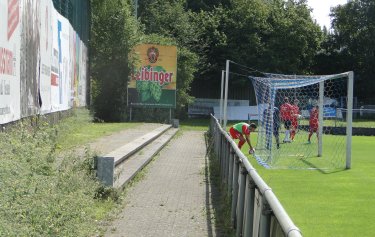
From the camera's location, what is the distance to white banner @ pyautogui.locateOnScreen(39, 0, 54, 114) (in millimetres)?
14852

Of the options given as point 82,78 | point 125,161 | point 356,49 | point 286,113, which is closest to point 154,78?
point 82,78

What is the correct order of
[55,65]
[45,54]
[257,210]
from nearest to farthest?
[257,210]
[45,54]
[55,65]

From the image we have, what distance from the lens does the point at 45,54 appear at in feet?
50.9

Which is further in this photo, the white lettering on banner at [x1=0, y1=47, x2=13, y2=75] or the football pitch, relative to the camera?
the white lettering on banner at [x1=0, y1=47, x2=13, y2=75]

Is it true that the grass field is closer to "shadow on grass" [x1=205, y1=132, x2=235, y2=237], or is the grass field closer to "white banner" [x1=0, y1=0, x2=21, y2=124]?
"shadow on grass" [x1=205, y1=132, x2=235, y2=237]

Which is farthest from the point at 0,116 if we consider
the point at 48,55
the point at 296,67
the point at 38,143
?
the point at 296,67

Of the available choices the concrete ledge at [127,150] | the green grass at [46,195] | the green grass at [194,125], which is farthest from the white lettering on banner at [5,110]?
the green grass at [194,125]

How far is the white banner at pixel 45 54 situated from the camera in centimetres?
1485

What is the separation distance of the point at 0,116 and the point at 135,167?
3.90 meters

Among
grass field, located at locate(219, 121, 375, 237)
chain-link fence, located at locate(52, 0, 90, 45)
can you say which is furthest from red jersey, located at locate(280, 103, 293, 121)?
chain-link fence, located at locate(52, 0, 90, 45)

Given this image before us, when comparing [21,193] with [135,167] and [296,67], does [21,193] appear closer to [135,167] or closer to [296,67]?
[135,167]

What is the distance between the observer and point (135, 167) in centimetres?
1280

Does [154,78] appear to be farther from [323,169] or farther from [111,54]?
[323,169]

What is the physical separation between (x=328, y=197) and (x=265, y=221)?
6.55m
